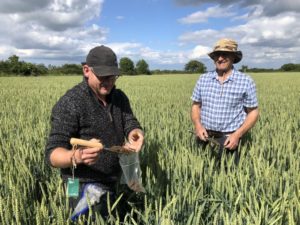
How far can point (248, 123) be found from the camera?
3.24 metres

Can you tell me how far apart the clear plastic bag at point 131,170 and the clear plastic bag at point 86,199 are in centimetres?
17

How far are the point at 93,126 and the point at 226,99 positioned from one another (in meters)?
1.57

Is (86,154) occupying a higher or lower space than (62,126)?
lower

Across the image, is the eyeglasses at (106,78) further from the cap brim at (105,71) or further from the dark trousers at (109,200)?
the dark trousers at (109,200)

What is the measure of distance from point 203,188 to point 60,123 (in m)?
1.09

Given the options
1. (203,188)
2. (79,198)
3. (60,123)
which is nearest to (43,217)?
(79,198)

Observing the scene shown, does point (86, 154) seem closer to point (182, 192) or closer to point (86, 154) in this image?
point (86, 154)

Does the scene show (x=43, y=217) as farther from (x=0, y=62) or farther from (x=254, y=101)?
(x=0, y=62)

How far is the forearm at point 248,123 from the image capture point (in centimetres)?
319

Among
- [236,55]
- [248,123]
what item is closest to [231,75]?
[236,55]

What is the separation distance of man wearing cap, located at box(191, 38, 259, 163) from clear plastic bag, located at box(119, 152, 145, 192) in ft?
4.13

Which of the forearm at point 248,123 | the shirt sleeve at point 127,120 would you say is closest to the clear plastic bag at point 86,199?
the shirt sleeve at point 127,120

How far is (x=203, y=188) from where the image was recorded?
2.50m

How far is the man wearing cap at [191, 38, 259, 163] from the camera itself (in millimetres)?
3184
